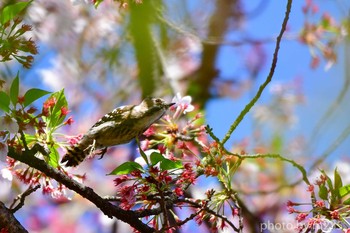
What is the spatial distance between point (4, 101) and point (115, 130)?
22 centimetres

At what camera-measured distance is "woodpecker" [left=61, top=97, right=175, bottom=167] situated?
4.01 feet

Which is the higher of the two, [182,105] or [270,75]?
[182,105]

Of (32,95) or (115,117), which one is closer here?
(32,95)

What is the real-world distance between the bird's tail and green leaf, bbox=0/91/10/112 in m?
0.18

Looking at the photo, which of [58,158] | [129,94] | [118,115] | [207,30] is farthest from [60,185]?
[207,30]

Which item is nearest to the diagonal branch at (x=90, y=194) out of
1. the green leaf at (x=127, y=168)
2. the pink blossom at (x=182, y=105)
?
the green leaf at (x=127, y=168)

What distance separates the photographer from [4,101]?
1092 millimetres

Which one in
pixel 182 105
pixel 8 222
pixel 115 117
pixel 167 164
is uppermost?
pixel 182 105

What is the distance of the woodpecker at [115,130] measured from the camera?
1.22 metres

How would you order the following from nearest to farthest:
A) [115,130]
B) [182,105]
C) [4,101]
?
[4,101]
[115,130]
[182,105]

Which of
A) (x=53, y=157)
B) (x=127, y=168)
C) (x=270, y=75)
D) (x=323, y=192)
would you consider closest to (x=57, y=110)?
(x=53, y=157)

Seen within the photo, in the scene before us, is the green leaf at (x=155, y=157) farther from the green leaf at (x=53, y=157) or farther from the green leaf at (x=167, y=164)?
the green leaf at (x=53, y=157)

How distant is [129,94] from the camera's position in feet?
10.0

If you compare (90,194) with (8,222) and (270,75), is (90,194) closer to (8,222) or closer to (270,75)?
(8,222)
